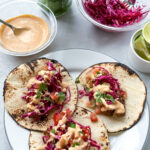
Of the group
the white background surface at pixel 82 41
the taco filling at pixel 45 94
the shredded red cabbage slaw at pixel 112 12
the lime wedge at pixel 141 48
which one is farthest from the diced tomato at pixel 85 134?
the shredded red cabbage slaw at pixel 112 12

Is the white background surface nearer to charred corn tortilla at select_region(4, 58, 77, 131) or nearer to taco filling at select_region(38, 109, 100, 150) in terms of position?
charred corn tortilla at select_region(4, 58, 77, 131)

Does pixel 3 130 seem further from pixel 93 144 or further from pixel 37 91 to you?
pixel 93 144

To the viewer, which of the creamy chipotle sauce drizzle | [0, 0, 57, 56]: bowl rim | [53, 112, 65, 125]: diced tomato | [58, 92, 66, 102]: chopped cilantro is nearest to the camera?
[53, 112, 65, 125]: diced tomato

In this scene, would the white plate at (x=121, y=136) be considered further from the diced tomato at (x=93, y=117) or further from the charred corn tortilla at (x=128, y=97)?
the diced tomato at (x=93, y=117)

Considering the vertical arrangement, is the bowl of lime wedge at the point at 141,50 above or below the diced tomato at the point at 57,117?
above

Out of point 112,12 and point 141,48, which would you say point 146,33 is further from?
point 112,12

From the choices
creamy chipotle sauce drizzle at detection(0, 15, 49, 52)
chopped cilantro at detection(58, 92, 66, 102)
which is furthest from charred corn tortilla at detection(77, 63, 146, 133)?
creamy chipotle sauce drizzle at detection(0, 15, 49, 52)

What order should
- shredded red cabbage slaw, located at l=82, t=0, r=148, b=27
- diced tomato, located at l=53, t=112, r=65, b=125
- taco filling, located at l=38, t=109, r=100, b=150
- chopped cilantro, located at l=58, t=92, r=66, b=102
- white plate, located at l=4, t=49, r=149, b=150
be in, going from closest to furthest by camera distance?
taco filling, located at l=38, t=109, r=100, b=150
white plate, located at l=4, t=49, r=149, b=150
diced tomato, located at l=53, t=112, r=65, b=125
chopped cilantro, located at l=58, t=92, r=66, b=102
shredded red cabbage slaw, located at l=82, t=0, r=148, b=27
